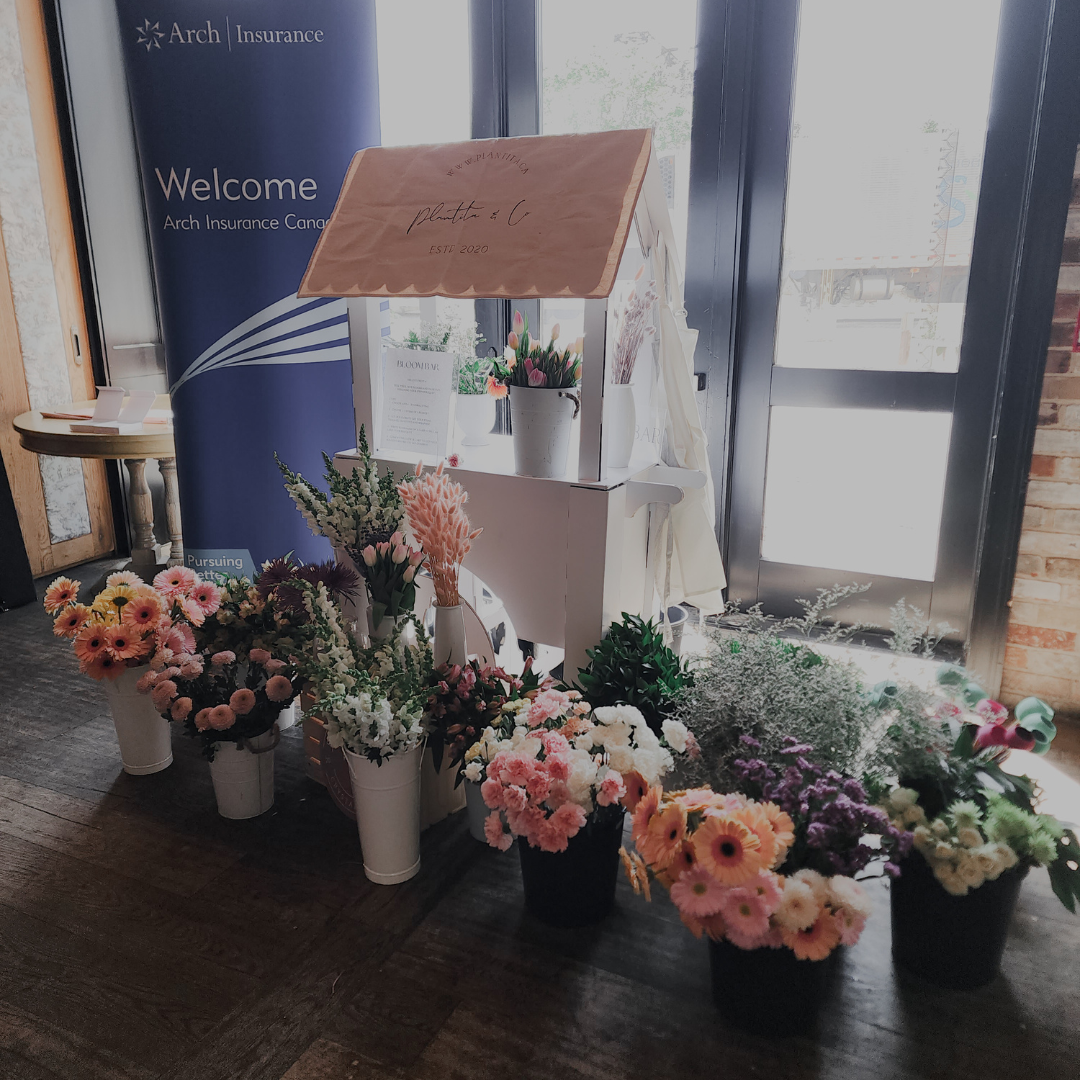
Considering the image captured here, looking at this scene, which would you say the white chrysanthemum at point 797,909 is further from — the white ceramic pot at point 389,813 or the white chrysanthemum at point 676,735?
the white ceramic pot at point 389,813

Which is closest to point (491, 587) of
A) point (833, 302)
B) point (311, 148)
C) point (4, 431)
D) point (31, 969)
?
point (31, 969)

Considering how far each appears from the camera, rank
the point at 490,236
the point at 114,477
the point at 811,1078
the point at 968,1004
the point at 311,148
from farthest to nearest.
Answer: the point at 114,477 < the point at 311,148 < the point at 490,236 < the point at 968,1004 < the point at 811,1078

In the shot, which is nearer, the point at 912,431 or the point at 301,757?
the point at 301,757

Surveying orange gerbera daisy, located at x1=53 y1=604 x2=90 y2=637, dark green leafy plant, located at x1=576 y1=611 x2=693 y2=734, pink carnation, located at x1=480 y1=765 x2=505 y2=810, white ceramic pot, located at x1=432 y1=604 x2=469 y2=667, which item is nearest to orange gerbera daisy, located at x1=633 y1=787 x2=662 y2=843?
pink carnation, located at x1=480 y1=765 x2=505 y2=810

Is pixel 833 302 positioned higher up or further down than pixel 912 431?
higher up

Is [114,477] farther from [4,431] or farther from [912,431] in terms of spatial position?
[912,431]

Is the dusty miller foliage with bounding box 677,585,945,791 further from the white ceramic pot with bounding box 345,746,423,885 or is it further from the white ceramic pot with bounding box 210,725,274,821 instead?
the white ceramic pot with bounding box 210,725,274,821

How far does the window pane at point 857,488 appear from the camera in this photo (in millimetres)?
2924

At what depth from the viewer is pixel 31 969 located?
1574mm

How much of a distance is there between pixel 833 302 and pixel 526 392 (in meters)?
1.46

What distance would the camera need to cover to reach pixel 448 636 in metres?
1.88

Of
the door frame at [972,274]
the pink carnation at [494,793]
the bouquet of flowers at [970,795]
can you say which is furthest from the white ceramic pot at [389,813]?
the door frame at [972,274]

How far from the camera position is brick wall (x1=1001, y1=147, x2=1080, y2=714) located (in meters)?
2.44

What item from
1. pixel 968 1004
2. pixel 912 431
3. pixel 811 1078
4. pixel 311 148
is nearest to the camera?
pixel 811 1078
